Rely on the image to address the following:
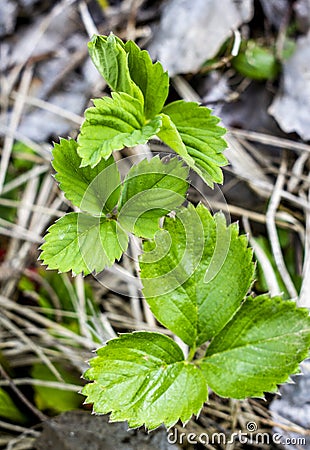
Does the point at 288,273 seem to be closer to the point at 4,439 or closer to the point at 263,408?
the point at 263,408

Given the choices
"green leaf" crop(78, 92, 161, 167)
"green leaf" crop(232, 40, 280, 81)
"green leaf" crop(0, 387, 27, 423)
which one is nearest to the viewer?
"green leaf" crop(78, 92, 161, 167)

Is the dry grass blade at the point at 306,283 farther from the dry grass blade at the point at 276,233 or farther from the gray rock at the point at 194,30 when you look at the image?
the gray rock at the point at 194,30

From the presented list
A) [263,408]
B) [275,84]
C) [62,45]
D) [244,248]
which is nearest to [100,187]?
[244,248]

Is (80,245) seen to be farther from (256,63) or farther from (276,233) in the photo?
(256,63)

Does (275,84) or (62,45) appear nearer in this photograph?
(275,84)

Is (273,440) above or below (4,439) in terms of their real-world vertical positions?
below

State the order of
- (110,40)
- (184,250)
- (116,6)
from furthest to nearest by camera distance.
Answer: (116,6) < (184,250) < (110,40)

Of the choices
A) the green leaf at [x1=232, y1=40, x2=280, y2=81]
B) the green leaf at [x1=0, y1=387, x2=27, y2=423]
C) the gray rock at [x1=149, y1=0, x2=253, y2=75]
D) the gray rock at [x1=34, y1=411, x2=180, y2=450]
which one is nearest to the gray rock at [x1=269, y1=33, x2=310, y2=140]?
the green leaf at [x1=232, y1=40, x2=280, y2=81]

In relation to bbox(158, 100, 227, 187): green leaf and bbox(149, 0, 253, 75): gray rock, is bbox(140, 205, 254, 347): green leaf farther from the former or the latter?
bbox(149, 0, 253, 75): gray rock
